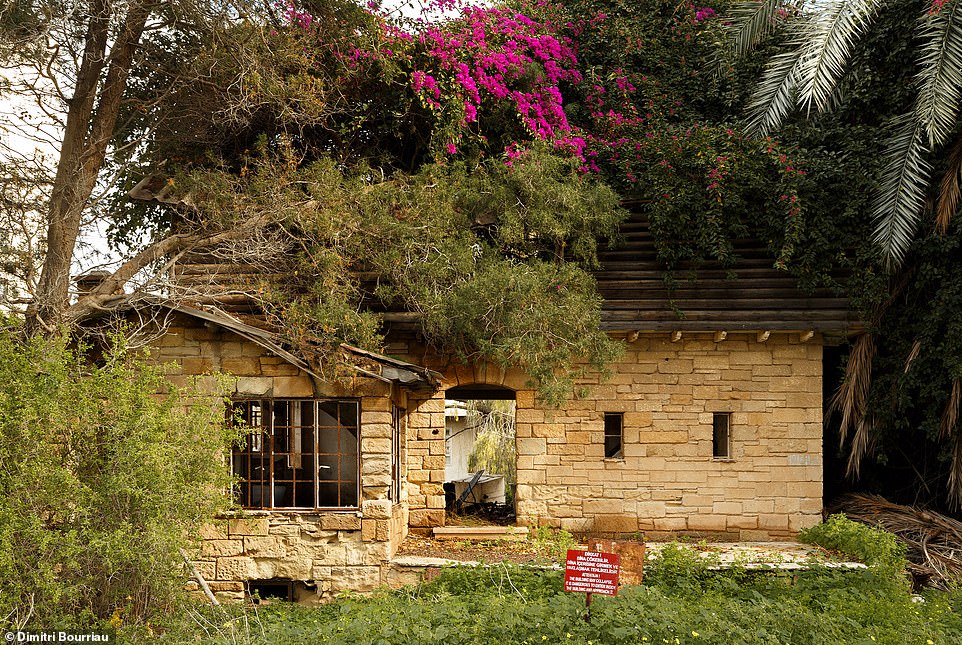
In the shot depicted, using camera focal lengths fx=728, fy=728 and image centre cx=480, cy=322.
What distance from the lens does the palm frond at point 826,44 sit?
9.84m

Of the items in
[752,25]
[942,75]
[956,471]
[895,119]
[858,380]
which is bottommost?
[956,471]

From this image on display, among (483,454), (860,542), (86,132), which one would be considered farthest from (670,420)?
(86,132)

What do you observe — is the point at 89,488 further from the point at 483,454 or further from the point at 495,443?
the point at 495,443

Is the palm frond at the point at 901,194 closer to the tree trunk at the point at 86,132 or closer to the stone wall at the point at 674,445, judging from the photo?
the stone wall at the point at 674,445

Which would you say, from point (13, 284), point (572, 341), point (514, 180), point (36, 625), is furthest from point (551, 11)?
point (36, 625)

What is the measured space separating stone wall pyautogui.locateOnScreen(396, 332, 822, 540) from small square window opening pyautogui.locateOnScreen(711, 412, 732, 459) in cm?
29

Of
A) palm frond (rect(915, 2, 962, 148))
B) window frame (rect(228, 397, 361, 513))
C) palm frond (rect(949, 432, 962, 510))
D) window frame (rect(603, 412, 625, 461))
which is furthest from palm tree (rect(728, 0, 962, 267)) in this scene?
window frame (rect(228, 397, 361, 513))

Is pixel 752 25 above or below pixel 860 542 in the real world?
above

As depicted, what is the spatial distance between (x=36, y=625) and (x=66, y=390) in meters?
1.84

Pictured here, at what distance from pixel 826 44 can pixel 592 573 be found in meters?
7.95

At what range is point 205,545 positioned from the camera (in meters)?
8.52

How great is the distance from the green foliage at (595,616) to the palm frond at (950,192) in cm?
517

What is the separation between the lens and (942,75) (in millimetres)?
9719

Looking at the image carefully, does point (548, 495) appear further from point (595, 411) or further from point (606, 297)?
point (606, 297)
